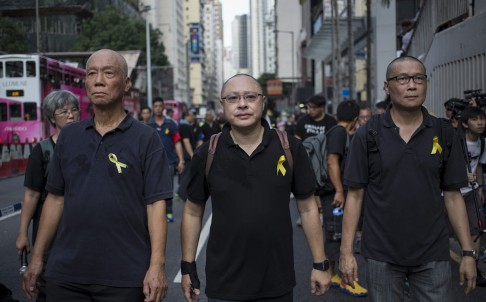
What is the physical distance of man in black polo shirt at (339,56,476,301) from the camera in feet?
12.3

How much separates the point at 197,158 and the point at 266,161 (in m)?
0.39

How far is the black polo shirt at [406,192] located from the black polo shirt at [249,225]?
564 mm

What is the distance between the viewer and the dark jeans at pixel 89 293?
329 cm

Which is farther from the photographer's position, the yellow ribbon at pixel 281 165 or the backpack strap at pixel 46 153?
the backpack strap at pixel 46 153

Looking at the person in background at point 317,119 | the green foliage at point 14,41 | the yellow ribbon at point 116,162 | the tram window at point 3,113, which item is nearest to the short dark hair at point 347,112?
the person in background at point 317,119

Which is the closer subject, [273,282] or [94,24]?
[273,282]

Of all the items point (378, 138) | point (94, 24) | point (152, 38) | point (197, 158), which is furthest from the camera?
point (152, 38)

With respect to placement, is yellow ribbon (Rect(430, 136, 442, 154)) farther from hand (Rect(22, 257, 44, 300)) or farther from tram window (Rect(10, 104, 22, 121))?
tram window (Rect(10, 104, 22, 121))

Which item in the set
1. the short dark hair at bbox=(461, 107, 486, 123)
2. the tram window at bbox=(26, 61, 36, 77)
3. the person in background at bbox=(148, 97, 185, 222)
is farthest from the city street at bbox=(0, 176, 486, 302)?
the tram window at bbox=(26, 61, 36, 77)

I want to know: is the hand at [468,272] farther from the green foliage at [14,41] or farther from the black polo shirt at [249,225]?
the green foliage at [14,41]

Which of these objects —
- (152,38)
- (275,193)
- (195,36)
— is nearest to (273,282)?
(275,193)

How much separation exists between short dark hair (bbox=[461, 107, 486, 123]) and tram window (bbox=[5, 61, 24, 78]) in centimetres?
2174

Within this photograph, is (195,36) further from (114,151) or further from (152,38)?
(114,151)

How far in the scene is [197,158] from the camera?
11.9 feet
